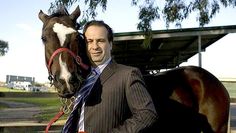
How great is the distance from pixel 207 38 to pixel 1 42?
216 ft

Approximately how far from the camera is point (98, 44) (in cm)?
252

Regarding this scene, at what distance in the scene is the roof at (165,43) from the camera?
504 inches

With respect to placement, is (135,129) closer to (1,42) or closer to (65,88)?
(65,88)

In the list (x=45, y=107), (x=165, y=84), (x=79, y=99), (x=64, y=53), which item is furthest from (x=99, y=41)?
(x=45, y=107)

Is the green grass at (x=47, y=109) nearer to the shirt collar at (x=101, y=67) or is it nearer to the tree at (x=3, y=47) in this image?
the shirt collar at (x=101, y=67)

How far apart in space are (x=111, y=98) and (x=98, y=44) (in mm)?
338

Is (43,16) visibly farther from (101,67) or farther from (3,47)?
(3,47)

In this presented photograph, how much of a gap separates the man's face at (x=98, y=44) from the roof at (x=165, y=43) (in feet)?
30.9

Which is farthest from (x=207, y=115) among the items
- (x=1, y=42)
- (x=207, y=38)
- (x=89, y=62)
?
(x=1, y=42)

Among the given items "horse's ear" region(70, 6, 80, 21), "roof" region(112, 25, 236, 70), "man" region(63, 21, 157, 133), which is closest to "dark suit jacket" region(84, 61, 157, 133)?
"man" region(63, 21, 157, 133)

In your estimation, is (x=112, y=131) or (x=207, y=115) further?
(x=207, y=115)

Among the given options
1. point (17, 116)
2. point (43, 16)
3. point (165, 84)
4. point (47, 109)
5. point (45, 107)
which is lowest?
point (45, 107)

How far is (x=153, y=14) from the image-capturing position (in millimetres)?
15328

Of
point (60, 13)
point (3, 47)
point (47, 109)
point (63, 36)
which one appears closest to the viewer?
point (63, 36)
